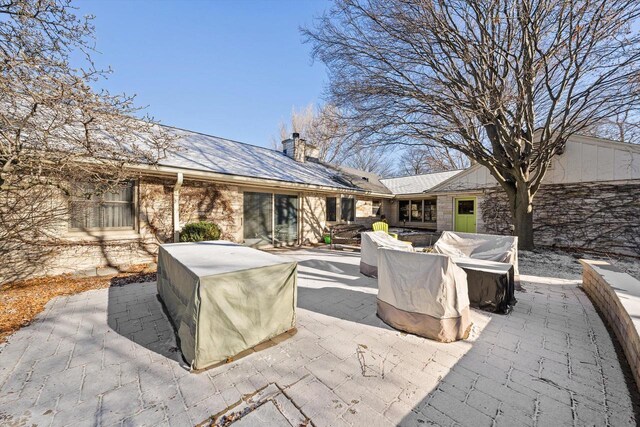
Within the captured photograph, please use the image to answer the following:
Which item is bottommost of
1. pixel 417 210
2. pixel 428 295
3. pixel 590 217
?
pixel 428 295

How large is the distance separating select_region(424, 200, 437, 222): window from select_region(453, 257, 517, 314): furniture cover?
9.80m

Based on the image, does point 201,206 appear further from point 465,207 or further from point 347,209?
point 465,207

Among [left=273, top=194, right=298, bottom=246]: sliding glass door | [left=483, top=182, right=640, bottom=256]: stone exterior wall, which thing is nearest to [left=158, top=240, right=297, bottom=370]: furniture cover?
[left=273, top=194, right=298, bottom=246]: sliding glass door

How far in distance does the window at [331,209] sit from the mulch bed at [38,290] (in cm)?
649

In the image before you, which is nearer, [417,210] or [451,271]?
[451,271]

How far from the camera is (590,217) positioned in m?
8.12

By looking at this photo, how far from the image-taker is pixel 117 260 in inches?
216

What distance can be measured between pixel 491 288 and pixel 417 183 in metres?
11.5

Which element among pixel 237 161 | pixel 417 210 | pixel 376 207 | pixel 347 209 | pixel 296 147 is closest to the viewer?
pixel 237 161

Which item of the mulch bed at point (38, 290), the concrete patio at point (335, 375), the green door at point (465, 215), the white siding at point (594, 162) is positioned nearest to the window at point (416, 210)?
the green door at point (465, 215)

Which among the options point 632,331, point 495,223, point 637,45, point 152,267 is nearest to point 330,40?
point 637,45

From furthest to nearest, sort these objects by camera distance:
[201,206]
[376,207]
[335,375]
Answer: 1. [376,207]
2. [201,206]
3. [335,375]

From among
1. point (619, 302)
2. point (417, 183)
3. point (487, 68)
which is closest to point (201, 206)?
point (619, 302)

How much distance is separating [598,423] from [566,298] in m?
3.20
